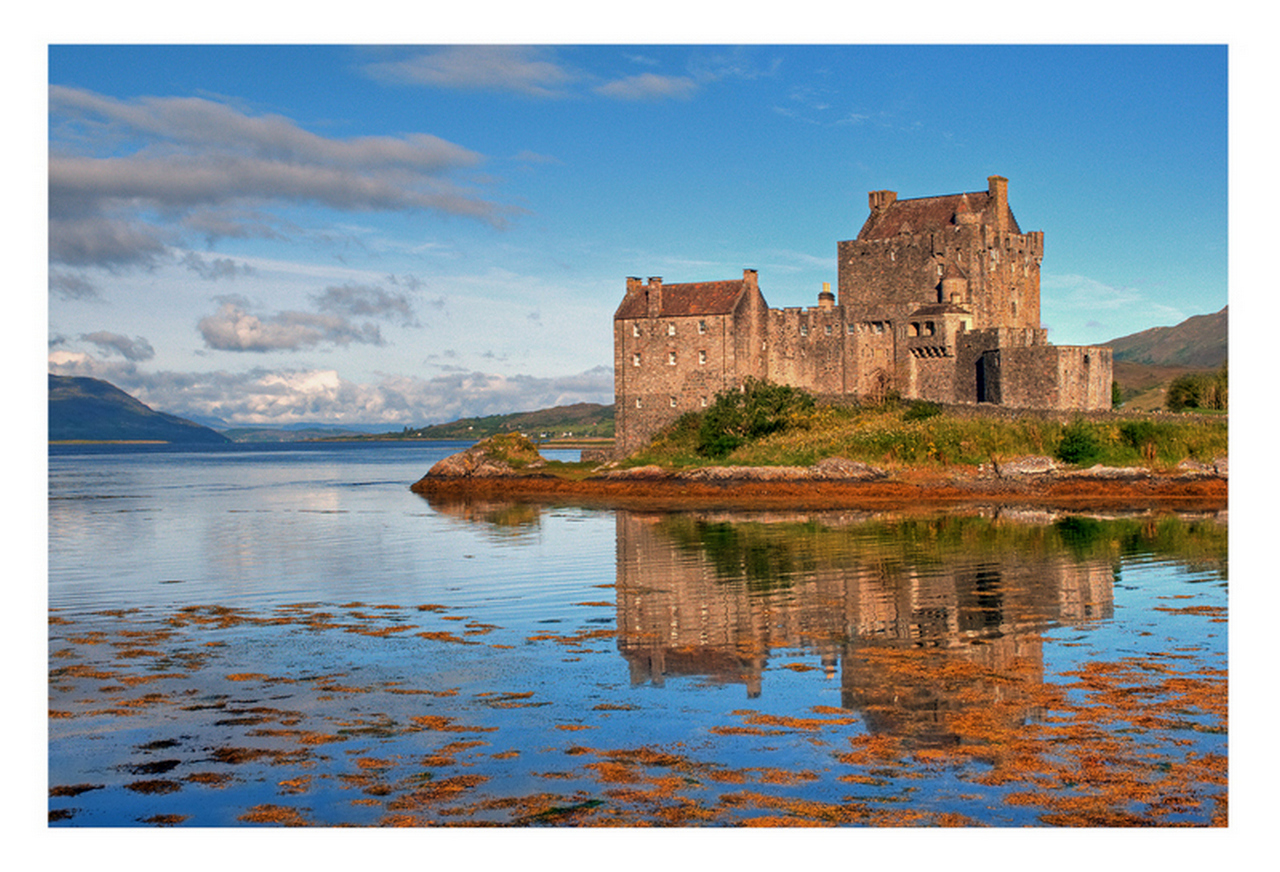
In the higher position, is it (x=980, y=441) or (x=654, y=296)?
(x=654, y=296)

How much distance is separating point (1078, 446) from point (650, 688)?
37.1 meters

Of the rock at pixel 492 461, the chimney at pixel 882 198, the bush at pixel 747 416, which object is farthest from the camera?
the chimney at pixel 882 198

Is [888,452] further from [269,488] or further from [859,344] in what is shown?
[269,488]

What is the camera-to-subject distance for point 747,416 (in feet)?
169

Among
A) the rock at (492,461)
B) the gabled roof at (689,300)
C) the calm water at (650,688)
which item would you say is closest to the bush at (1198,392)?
the gabled roof at (689,300)

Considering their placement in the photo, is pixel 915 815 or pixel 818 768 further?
pixel 818 768

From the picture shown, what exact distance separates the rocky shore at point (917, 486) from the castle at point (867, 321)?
1131 cm

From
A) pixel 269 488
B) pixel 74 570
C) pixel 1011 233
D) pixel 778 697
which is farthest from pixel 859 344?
pixel 778 697

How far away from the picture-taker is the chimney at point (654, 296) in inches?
2408

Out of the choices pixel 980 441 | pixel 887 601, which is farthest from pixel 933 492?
pixel 887 601

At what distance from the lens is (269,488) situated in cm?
6481

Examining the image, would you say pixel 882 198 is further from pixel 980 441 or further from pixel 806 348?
pixel 980 441

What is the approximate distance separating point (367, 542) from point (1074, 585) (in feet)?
63.0

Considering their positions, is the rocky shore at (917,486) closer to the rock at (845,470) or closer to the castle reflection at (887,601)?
the rock at (845,470)
